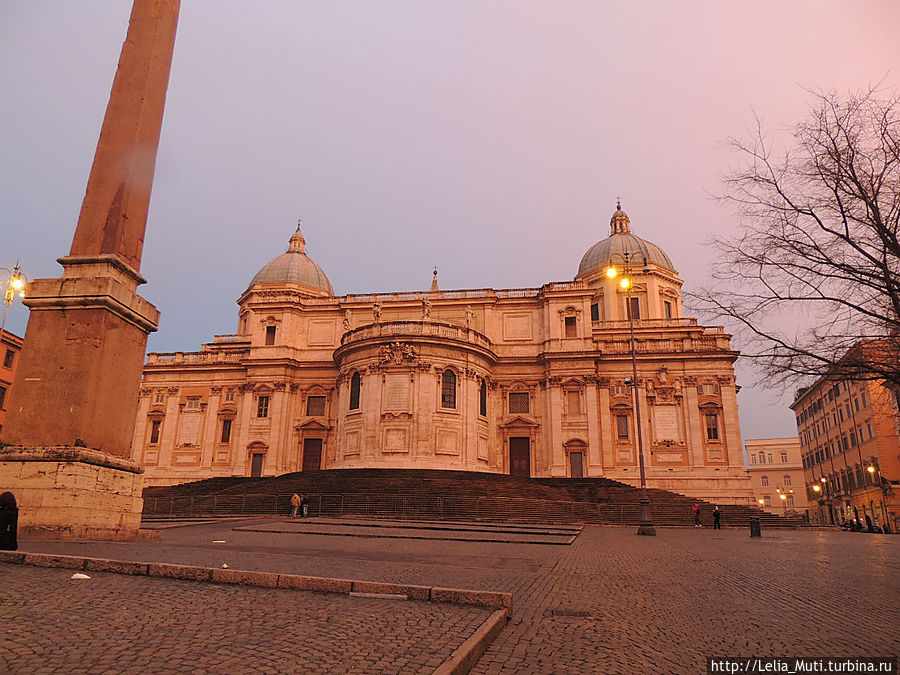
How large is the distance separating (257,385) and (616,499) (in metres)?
28.3

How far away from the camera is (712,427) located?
43.3 meters

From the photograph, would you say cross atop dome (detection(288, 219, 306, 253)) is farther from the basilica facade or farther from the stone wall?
the stone wall

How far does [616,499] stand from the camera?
3444 cm

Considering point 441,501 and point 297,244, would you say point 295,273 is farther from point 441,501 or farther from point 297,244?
point 441,501

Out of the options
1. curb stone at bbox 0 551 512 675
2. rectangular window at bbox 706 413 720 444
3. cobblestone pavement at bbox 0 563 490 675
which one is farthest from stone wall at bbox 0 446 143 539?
rectangular window at bbox 706 413 720 444

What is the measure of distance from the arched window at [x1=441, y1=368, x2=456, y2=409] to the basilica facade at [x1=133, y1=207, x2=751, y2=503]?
7 cm

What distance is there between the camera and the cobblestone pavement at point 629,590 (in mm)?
4969

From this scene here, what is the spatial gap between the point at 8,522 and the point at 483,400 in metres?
36.0

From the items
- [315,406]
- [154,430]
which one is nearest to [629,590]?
[315,406]

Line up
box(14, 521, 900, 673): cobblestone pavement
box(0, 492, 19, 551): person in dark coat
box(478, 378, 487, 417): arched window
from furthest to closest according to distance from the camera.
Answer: box(478, 378, 487, 417): arched window < box(0, 492, 19, 551): person in dark coat < box(14, 521, 900, 673): cobblestone pavement

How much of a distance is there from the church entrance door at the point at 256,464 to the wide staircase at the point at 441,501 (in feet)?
31.5

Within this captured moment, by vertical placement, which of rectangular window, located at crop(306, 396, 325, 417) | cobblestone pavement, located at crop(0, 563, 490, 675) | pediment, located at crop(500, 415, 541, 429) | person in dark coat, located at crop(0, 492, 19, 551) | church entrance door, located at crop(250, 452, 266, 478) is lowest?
cobblestone pavement, located at crop(0, 563, 490, 675)

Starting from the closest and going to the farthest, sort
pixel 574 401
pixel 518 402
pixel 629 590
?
pixel 629 590
pixel 574 401
pixel 518 402

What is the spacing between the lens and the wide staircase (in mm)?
29375
